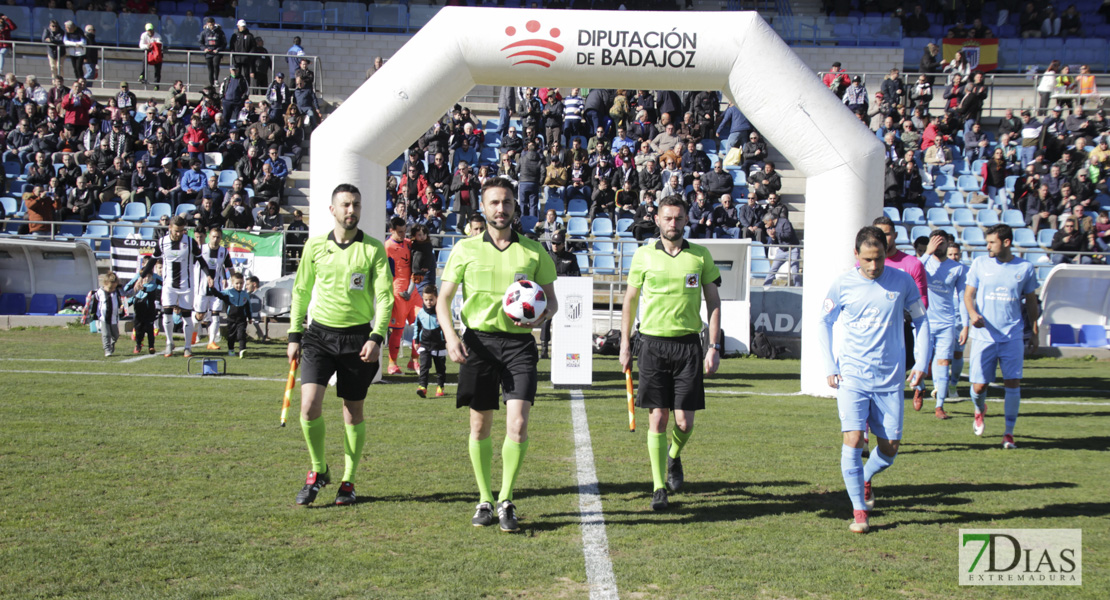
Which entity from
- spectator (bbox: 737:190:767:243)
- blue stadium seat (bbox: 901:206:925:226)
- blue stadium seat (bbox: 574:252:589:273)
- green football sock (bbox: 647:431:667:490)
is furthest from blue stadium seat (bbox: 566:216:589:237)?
green football sock (bbox: 647:431:667:490)

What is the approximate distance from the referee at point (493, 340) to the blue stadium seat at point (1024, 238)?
1758cm

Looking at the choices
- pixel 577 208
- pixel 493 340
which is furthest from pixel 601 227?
pixel 493 340

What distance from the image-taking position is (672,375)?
6516mm

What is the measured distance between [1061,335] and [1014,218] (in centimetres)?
Answer: 440

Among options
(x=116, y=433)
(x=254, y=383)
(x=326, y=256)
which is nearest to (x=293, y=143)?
(x=254, y=383)

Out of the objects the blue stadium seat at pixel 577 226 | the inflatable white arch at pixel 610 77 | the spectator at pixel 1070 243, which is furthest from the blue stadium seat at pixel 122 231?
the spectator at pixel 1070 243

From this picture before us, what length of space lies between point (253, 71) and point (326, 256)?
845 inches

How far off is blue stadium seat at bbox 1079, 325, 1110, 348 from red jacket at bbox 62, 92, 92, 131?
2250cm

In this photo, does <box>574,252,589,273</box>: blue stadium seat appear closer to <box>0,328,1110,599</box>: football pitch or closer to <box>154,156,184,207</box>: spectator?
<box>0,328,1110,599</box>: football pitch

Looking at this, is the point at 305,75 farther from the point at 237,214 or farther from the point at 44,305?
the point at 44,305

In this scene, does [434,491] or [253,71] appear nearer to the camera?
[434,491]

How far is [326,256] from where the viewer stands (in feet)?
20.7

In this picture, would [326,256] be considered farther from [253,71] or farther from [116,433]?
[253,71]

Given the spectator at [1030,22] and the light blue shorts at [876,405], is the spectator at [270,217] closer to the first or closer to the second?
the light blue shorts at [876,405]
